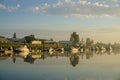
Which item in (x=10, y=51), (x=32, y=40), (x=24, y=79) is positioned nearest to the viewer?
(x=24, y=79)

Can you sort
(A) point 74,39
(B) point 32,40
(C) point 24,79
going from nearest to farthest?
(C) point 24,79, (B) point 32,40, (A) point 74,39

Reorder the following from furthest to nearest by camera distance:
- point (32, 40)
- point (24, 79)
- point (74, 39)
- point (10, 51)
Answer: point (74, 39)
point (32, 40)
point (10, 51)
point (24, 79)

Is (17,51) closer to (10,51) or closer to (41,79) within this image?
(10,51)

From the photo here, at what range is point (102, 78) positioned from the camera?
2550 cm

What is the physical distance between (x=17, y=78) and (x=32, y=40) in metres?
104

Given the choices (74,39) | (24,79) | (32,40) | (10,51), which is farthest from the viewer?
(74,39)

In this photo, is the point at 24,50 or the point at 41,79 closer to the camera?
the point at 41,79

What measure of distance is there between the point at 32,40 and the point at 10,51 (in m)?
57.9

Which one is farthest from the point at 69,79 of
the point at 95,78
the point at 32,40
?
the point at 32,40

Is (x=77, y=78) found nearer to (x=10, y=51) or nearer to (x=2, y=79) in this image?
(x=2, y=79)

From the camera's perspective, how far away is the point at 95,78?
83.5ft

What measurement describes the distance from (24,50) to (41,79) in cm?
5053

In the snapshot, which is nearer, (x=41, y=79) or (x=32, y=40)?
(x=41, y=79)

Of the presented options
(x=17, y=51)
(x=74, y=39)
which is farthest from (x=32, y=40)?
(x=17, y=51)
